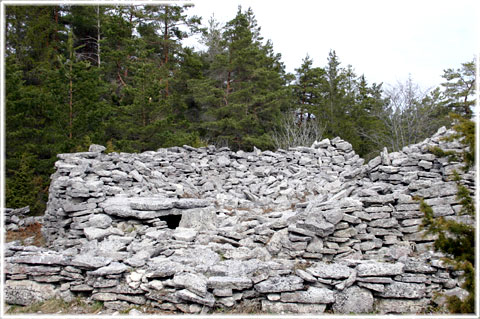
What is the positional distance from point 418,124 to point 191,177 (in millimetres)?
15184

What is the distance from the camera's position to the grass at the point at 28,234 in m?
9.14

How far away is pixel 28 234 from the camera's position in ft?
32.9

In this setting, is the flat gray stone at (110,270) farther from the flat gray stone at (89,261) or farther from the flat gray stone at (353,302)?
the flat gray stone at (353,302)

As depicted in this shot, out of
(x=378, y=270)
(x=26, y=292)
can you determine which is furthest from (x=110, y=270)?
(x=378, y=270)

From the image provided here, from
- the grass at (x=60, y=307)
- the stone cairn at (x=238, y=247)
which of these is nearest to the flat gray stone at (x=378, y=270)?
the stone cairn at (x=238, y=247)

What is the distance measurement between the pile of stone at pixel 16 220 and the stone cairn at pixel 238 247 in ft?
7.83

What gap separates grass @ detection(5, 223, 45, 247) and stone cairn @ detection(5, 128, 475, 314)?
1.67 ft

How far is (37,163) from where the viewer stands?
42.7 ft

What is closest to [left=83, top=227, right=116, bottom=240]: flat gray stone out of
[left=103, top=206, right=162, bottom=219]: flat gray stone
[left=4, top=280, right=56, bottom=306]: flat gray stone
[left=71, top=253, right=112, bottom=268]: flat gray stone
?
[left=103, top=206, right=162, bottom=219]: flat gray stone

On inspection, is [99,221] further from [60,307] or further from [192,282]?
[192,282]

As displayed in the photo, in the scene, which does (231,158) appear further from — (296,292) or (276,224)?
(296,292)

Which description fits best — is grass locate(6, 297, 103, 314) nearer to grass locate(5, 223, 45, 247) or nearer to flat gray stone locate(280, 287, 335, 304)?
flat gray stone locate(280, 287, 335, 304)

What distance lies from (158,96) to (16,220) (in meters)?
7.21

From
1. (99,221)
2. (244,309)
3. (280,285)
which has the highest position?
(99,221)
